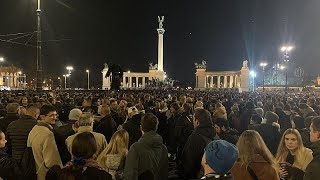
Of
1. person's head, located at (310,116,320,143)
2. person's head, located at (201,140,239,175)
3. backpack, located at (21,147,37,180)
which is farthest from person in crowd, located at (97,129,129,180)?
person's head, located at (310,116,320,143)

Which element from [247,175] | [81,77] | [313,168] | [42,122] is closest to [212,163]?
[247,175]

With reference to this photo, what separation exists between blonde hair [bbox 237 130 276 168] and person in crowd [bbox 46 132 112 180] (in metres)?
1.53

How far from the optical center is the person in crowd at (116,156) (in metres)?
6.07

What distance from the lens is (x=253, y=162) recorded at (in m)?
4.56

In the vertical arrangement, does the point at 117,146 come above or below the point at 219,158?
below

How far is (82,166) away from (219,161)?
1517 millimetres

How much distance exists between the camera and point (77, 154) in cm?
447

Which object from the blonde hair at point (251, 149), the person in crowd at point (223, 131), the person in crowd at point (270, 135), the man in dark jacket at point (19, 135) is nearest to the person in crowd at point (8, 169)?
the man in dark jacket at point (19, 135)

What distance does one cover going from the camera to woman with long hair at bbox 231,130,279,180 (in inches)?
176

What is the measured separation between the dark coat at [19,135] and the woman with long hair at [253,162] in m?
4.01

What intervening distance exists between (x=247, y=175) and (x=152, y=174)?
→ 1.97m

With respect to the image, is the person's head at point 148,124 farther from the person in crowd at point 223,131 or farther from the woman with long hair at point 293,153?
the person in crowd at point 223,131

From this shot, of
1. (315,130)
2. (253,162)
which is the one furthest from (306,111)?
(253,162)

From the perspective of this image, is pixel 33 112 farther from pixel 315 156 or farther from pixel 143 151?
pixel 315 156
